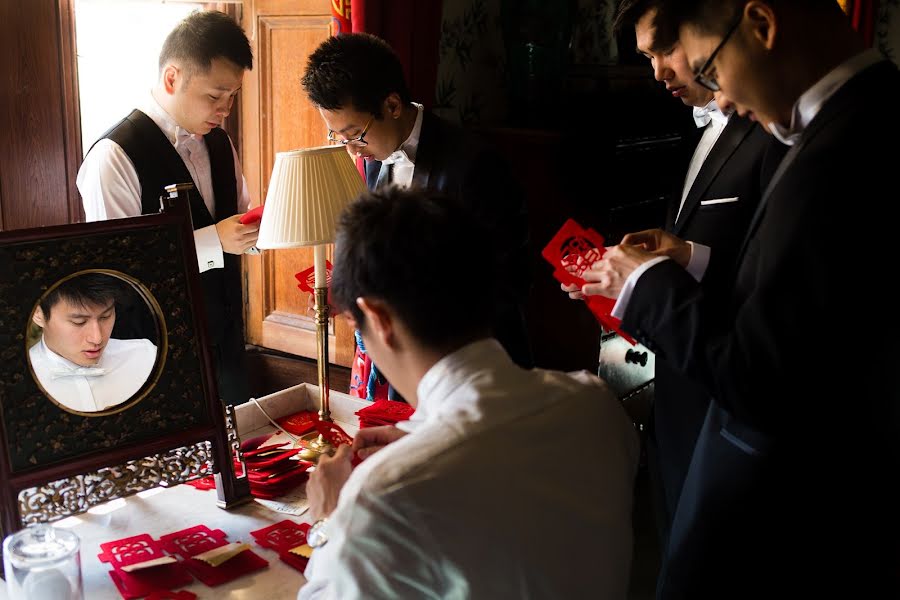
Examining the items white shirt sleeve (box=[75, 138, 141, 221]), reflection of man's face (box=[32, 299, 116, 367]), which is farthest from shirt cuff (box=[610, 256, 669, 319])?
white shirt sleeve (box=[75, 138, 141, 221])

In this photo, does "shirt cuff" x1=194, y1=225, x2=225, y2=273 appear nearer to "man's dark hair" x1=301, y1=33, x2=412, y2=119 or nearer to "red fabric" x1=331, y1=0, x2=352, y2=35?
"man's dark hair" x1=301, y1=33, x2=412, y2=119

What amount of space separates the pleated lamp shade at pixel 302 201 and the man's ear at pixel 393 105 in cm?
51

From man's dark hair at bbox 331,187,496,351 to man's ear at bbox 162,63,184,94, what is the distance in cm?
159

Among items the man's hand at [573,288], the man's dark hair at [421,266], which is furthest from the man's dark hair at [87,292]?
the man's hand at [573,288]

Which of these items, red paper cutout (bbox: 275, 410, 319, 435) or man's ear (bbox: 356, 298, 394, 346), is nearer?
man's ear (bbox: 356, 298, 394, 346)

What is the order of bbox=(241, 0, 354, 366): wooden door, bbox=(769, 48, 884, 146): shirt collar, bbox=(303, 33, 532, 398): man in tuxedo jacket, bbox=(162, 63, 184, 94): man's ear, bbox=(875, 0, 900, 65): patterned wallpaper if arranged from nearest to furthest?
1. bbox=(769, 48, 884, 146): shirt collar
2. bbox=(303, 33, 532, 398): man in tuxedo jacket
3. bbox=(162, 63, 184, 94): man's ear
4. bbox=(241, 0, 354, 366): wooden door
5. bbox=(875, 0, 900, 65): patterned wallpaper

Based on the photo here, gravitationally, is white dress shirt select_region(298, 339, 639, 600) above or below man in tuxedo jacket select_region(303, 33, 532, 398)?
below

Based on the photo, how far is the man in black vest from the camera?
2.33 metres

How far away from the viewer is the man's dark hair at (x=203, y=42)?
2.44 meters

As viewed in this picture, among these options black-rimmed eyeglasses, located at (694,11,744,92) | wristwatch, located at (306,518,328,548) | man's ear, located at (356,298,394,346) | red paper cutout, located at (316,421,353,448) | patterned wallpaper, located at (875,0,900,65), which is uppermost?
patterned wallpaper, located at (875,0,900,65)

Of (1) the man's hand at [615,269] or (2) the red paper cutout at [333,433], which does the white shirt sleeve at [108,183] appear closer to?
(2) the red paper cutout at [333,433]

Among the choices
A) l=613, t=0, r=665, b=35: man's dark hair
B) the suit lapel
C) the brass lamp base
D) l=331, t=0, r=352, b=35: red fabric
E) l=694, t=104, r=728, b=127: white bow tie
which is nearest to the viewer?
l=613, t=0, r=665, b=35: man's dark hair

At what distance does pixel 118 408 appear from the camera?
151cm

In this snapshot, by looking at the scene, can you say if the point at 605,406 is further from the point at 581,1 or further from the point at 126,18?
the point at 581,1
